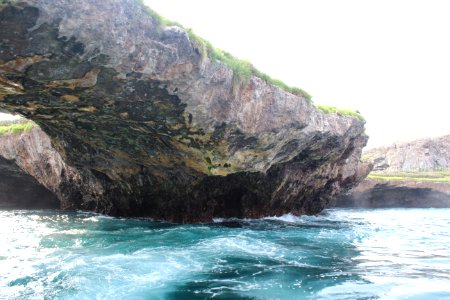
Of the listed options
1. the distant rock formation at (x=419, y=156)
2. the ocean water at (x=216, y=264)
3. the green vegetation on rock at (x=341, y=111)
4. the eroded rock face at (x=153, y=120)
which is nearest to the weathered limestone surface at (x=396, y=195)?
the distant rock formation at (x=419, y=156)

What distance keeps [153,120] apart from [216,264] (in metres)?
4.58

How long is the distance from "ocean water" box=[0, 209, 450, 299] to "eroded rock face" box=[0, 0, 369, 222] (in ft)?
8.64

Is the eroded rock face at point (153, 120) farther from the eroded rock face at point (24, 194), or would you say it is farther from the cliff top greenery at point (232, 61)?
the eroded rock face at point (24, 194)

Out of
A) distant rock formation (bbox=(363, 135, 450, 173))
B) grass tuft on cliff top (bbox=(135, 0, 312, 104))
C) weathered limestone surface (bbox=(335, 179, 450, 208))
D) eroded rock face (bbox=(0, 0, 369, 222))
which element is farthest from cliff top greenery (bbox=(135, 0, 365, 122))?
distant rock formation (bbox=(363, 135, 450, 173))

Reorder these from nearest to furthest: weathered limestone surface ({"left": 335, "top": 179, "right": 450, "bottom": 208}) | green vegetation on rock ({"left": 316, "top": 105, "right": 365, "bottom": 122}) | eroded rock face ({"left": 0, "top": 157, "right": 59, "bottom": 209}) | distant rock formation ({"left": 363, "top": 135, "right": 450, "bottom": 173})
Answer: green vegetation on rock ({"left": 316, "top": 105, "right": 365, "bottom": 122}), eroded rock face ({"left": 0, "top": 157, "right": 59, "bottom": 209}), weathered limestone surface ({"left": 335, "top": 179, "right": 450, "bottom": 208}), distant rock formation ({"left": 363, "top": 135, "right": 450, "bottom": 173})

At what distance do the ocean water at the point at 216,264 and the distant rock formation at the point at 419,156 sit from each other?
38951 millimetres

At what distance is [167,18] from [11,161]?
15184mm

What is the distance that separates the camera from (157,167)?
1459cm

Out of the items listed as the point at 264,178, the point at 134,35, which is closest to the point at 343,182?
the point at 264,178

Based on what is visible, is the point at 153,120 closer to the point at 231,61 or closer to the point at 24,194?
the point at 231,61

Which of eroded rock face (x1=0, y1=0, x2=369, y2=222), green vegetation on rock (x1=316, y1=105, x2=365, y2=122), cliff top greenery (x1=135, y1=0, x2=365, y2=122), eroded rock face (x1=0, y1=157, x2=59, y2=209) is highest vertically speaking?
cliff top greenery (x1=135, y1=0, x2=365, y2=122)

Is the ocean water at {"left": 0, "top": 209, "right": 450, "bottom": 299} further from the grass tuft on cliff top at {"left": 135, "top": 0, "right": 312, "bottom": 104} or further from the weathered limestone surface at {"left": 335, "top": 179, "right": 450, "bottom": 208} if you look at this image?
the weathered limestone surface at {"left": 335, "top": 179, "right": 450, "bottom": 208}

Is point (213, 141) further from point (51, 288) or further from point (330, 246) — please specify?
point (51, 288)

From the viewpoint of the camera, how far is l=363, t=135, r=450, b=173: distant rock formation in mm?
49250
